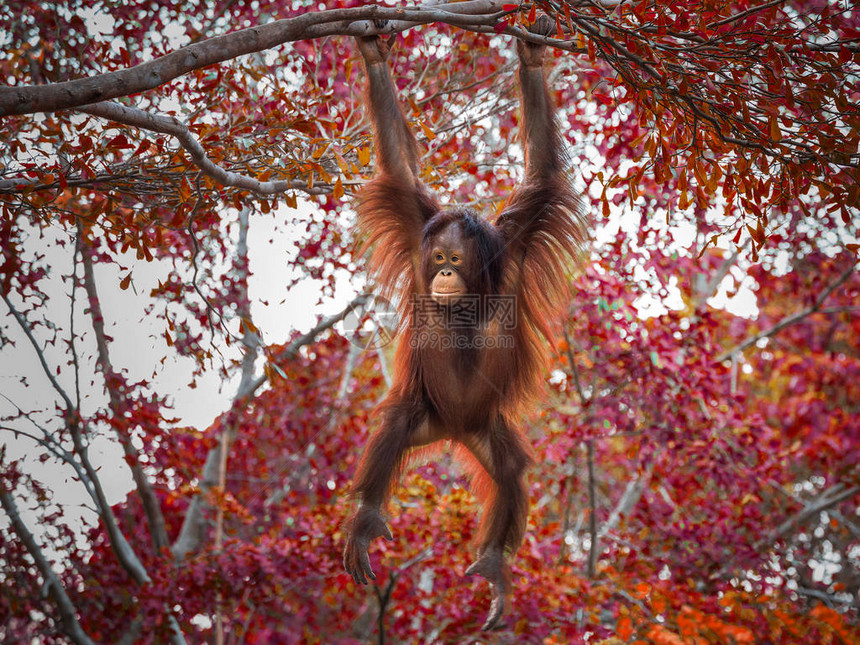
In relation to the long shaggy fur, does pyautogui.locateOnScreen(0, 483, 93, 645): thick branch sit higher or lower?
lower

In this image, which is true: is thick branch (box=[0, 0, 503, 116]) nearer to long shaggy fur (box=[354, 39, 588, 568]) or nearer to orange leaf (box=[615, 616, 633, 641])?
long shaggy fur (box=[354, 39, 588, 568])

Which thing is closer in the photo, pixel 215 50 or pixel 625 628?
pixel 215 50

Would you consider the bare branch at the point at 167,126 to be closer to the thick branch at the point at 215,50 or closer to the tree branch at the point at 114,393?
the thick branch at the point at 215,50

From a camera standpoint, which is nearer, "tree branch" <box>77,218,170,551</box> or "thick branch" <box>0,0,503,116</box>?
"thick branch" <box>0,0,503,116</box>

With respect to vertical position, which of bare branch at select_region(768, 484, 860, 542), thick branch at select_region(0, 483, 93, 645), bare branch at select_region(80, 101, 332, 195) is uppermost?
bare branch at select_region(80, 101, 332, 195)

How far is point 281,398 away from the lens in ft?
31.4

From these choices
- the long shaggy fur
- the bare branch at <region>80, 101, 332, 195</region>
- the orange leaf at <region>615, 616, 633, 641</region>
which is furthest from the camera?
the orange leaf at <region>615, 616, 633, 641</region>

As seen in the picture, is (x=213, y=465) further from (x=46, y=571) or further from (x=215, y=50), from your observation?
(x=215, y=50)

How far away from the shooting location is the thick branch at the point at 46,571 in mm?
5043

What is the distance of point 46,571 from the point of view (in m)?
5.18

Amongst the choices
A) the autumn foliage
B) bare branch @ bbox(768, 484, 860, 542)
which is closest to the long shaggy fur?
the autumn foliage

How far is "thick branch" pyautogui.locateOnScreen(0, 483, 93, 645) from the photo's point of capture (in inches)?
199

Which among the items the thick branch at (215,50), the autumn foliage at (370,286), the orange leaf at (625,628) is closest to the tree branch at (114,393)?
the autumn foliage at (370,286)

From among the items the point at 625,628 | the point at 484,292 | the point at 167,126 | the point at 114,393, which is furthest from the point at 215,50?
the point at 625,628
